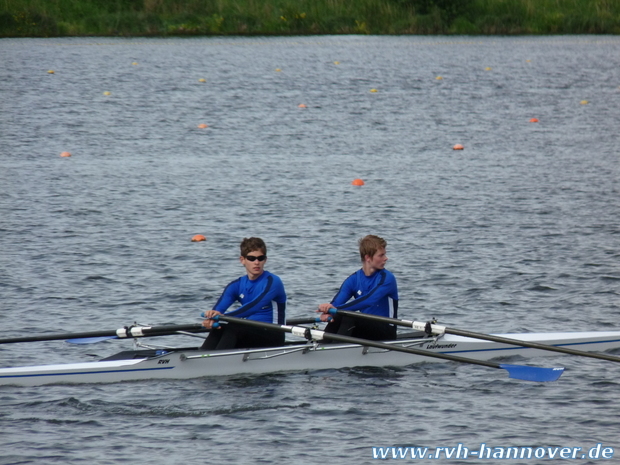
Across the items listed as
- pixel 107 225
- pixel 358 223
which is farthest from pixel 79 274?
pixel 358 223

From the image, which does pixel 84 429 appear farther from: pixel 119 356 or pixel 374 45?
pixel 374 45

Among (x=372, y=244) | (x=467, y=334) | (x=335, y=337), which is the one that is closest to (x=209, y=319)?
(x=335, y=337)

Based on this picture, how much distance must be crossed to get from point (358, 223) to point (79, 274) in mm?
5666

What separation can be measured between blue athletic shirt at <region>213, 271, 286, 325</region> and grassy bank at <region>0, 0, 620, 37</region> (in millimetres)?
42212

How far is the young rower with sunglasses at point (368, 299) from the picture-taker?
36.2 ft

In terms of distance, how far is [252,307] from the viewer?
10.7 metres

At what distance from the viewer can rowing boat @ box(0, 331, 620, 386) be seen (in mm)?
10539

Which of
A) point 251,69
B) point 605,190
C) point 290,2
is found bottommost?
point 605,190

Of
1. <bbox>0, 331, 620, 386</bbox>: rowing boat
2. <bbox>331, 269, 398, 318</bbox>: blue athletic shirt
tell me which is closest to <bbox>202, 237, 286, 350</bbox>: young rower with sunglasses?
<bbox>0, 331, 620, 386</bbox>: rowing boat

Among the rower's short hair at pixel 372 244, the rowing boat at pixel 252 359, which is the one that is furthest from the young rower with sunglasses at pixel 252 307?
the rower's short hair at pixel 372 244

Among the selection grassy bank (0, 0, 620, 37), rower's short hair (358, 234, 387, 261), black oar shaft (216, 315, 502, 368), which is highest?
grassy bank (0, 0, 620, 37)

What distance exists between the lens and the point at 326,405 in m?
10.1

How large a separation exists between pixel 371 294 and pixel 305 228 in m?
7.21

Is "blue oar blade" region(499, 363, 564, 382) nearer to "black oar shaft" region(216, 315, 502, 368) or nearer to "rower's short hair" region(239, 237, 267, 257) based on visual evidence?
"black oar shaft" region(216, 315, 502, 368)
